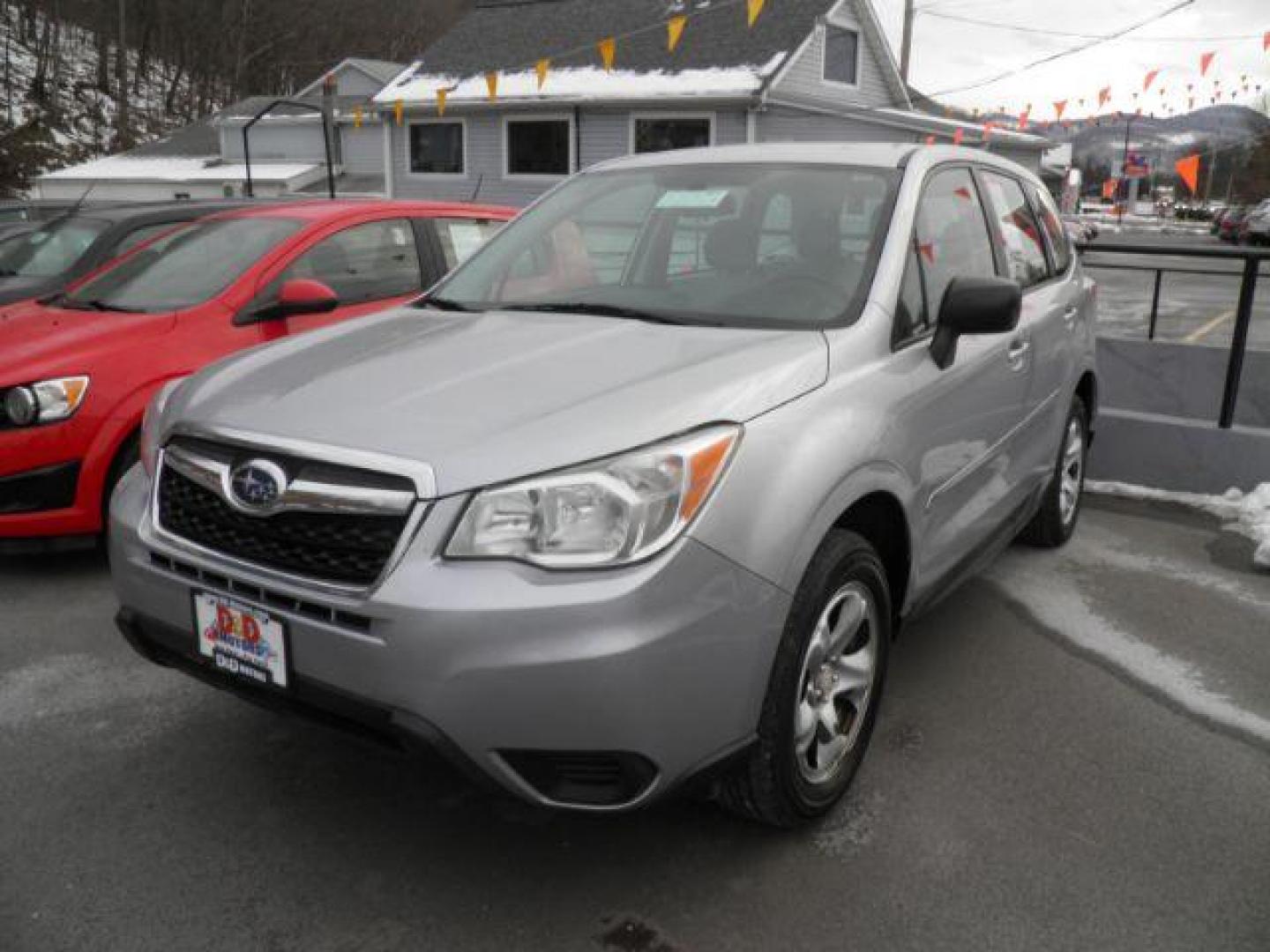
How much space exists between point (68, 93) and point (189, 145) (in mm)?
16604

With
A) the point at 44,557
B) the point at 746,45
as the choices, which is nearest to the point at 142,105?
the point at 746,45

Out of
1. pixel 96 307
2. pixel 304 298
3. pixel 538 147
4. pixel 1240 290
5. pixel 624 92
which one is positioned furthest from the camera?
pixel 538 147

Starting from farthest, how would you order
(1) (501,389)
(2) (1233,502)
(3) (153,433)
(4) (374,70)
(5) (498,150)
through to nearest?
1. (4) (374,70)
2. (5) (498,150)
3. (2) (1233,502)
4. (3) (153,433)
5. (1) (501,389)

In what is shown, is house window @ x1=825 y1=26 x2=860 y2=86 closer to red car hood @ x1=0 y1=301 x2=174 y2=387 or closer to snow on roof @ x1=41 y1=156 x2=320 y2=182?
snow on roof @ x1=41 y1=156 x2=320 y2=182

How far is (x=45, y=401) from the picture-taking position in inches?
173

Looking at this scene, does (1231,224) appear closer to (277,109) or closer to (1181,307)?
(1181,307)

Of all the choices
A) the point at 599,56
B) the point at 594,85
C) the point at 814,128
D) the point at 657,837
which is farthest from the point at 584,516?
the point at 599,56

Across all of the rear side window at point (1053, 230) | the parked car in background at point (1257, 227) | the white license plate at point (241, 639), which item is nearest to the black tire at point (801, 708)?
the white license plate at point (241, 639)

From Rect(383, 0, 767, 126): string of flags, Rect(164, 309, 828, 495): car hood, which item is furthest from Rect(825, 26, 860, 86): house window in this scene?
Rect(164, 309, 828, 495): car hood

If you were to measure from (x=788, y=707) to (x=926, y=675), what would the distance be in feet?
4.82

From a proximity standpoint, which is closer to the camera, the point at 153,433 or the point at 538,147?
the point at 153,433

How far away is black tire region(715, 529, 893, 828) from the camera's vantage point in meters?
2.49

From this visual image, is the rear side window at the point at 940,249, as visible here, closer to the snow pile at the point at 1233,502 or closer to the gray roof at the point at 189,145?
the snow pile at the point at 1233,502

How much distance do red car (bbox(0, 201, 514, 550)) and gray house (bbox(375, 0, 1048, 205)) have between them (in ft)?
51.9
